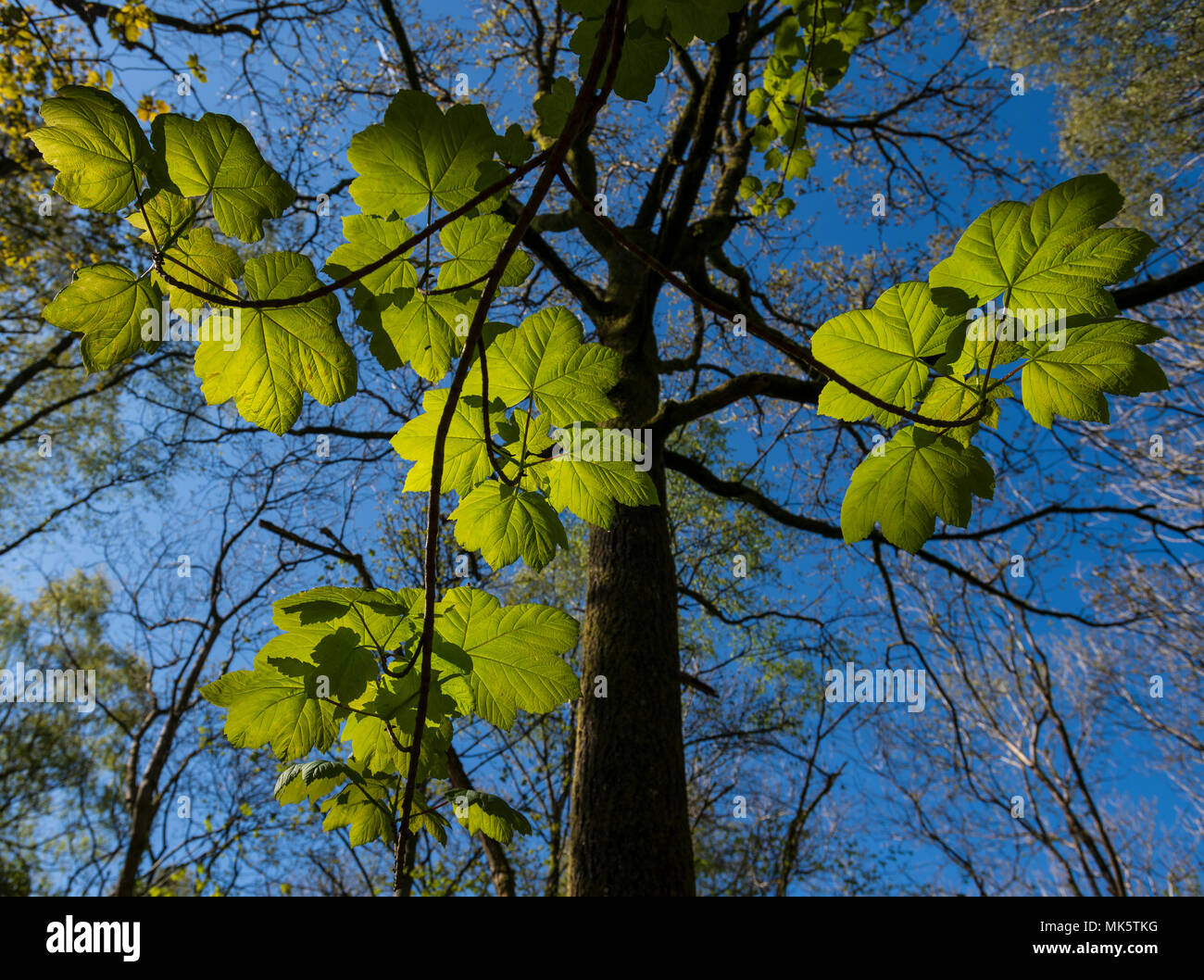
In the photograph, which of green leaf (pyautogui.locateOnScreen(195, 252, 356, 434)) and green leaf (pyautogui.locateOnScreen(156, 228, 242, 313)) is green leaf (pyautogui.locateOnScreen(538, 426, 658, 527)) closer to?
green leaf (pyautogui.locateOnScreen(195, 252, 356, 434))

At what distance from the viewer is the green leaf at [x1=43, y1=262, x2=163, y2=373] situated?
0.53 metres

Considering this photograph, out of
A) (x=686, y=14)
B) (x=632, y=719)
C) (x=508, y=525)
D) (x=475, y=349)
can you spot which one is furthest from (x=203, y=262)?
(x=632, y=719)

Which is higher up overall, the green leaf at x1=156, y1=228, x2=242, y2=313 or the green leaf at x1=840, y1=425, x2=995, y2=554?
the green leaf at x1=156, y1=228, x2=242, y2=313

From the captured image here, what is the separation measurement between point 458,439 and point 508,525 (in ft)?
0.33

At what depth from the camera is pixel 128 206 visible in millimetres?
550

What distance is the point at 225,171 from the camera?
1.89 feet

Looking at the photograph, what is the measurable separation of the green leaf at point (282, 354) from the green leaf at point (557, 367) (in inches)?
5.3

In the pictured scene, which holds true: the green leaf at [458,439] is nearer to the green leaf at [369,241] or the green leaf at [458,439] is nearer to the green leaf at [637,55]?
the green leaf at [369,241]
